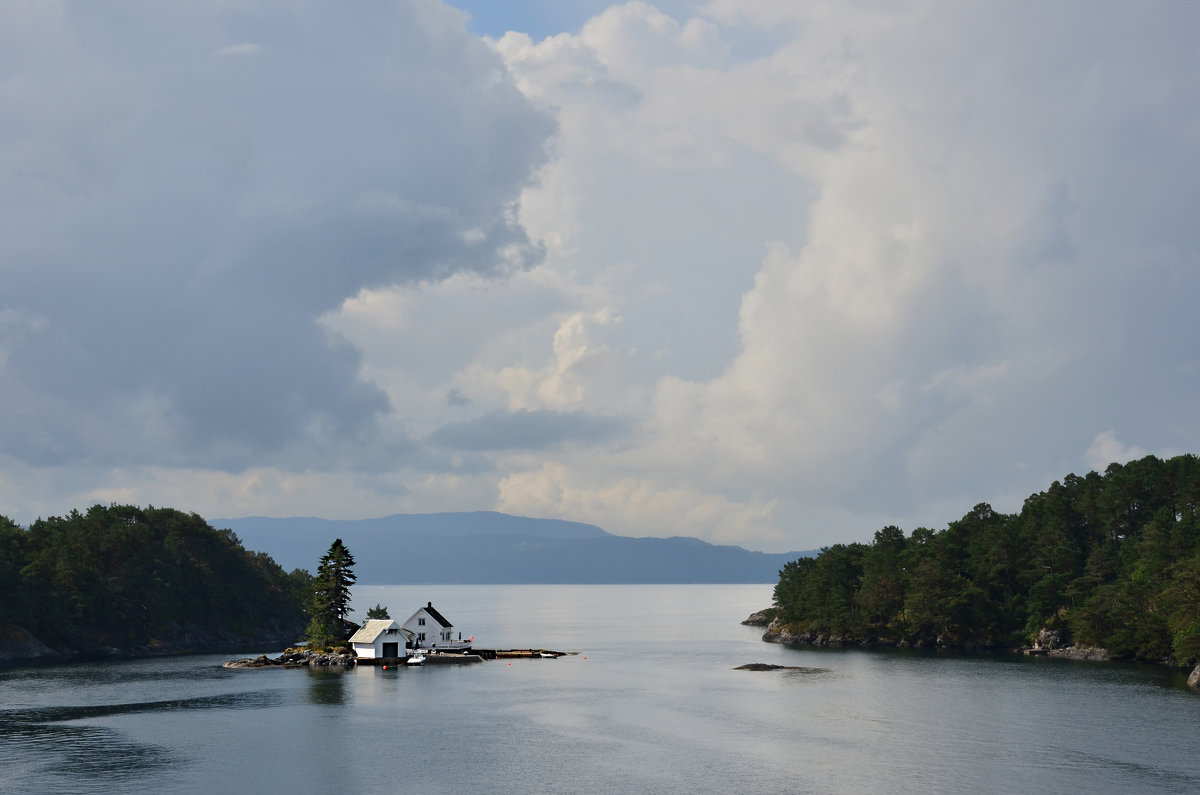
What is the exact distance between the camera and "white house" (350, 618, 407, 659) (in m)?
154

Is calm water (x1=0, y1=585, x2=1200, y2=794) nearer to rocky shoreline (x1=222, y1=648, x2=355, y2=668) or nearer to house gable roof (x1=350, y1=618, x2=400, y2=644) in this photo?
rocky shoreline (x1=222, y1=648, x2=355, y2=668)

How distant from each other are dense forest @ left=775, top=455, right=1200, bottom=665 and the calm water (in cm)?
1221

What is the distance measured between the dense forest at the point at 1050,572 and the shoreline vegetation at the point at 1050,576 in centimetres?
20

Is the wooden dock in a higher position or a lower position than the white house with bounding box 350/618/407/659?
lower

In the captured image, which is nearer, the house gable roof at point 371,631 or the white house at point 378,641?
the white house at point 378,641

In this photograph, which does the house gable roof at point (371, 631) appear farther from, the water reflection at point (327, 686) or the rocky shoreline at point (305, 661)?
the water reflection at point (327, 686)

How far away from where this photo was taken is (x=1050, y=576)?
162m

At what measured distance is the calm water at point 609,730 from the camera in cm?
6969

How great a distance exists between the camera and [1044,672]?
132 m

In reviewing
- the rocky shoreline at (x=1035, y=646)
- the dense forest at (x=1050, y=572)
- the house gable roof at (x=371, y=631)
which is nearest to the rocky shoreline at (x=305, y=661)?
the house gable roof at (x=371, y=631)

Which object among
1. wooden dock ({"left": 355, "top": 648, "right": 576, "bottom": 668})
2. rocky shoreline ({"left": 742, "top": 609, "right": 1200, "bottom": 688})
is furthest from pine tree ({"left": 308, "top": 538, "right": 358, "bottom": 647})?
rocky shoreline ({"left": 742, "top": 609, "right": 1200, "bottom": 688})

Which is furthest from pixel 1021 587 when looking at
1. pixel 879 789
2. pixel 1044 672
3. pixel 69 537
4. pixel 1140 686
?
pixel 69 537

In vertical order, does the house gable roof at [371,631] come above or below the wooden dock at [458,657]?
above

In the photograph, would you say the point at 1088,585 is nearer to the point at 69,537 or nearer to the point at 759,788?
the point at 759,788
